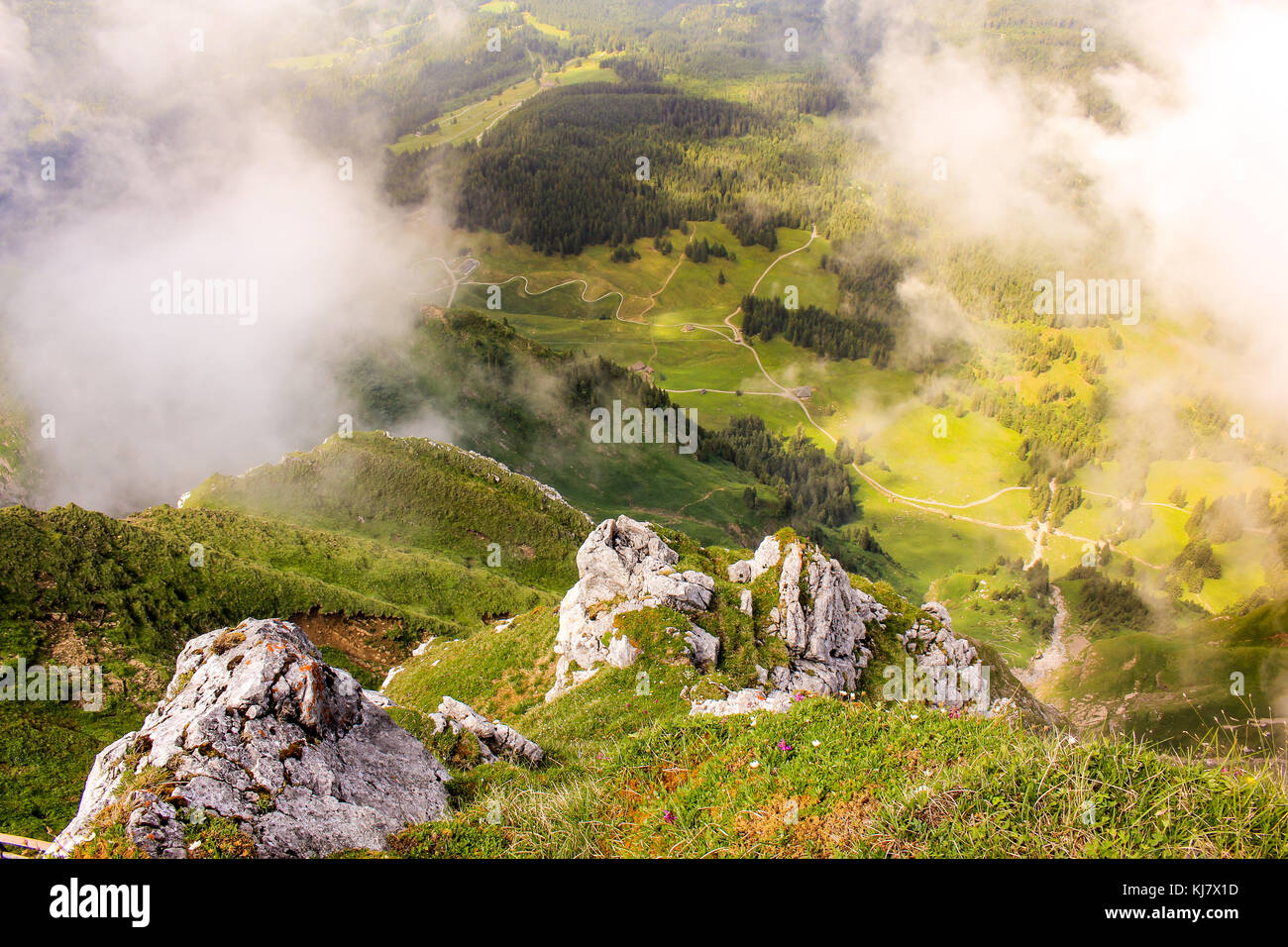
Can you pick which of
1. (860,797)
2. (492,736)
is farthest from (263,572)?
(860,797)

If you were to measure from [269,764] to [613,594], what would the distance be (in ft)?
81.7

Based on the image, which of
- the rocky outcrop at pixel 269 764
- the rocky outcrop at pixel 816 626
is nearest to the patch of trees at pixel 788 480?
the rocky outcrop at pixel 816 626

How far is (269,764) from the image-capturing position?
583 inches

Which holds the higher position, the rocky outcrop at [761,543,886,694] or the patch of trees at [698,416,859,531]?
the patch of trees at [698,416,859,531]

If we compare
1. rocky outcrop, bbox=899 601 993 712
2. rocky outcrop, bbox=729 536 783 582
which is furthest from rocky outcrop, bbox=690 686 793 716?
rocky outcrop, bbox=899 601 993 712

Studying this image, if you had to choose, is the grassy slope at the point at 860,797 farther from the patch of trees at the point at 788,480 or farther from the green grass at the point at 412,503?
the patch of trees at the point at 788,480

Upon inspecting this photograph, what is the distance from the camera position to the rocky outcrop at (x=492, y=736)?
21156 millimetres

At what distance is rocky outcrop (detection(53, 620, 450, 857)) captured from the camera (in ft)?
41.1

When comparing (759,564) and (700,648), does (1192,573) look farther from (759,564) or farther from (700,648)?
(700,648)

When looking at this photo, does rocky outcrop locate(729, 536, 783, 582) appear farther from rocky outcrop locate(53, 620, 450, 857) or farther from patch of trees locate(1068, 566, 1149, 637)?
patch of trees locate(1068, 566, 1149, 637)

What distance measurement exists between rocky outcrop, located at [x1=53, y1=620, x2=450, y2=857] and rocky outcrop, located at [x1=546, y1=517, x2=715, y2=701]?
1591 cm
